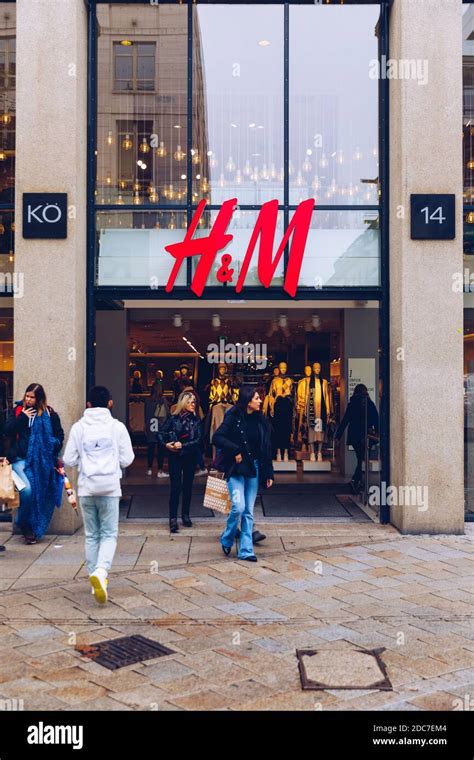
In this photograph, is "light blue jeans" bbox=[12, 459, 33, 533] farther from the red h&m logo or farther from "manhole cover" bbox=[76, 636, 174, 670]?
"manhole cover" bbox=[76, 636, 174, 670]

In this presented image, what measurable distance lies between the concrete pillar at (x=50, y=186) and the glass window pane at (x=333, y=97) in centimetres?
297

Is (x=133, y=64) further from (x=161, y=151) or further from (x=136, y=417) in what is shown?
(x=136, y=417)

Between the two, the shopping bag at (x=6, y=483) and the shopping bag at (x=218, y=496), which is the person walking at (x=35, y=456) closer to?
the shopping bag at (x=6, y=483)

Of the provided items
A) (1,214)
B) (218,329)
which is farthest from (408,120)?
(218,329)

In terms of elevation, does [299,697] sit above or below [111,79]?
below

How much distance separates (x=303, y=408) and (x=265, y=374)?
1532 millimetres

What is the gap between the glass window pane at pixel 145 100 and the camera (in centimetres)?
1058

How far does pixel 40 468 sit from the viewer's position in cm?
923

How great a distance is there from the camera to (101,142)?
34.7ft

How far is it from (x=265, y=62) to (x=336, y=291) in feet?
10.9

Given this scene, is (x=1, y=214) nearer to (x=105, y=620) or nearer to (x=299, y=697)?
(x=105, y=620)

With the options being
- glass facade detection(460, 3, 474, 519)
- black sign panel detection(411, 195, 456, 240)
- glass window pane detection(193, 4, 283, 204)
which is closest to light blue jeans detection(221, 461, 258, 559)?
glass facade detection(460, 3, 474, 519)

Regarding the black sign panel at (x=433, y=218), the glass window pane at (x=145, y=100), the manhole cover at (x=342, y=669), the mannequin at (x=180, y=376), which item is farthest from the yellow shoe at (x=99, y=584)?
the mannequin at (x=180, y=376)

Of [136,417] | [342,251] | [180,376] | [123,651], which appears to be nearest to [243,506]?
[123,651]
